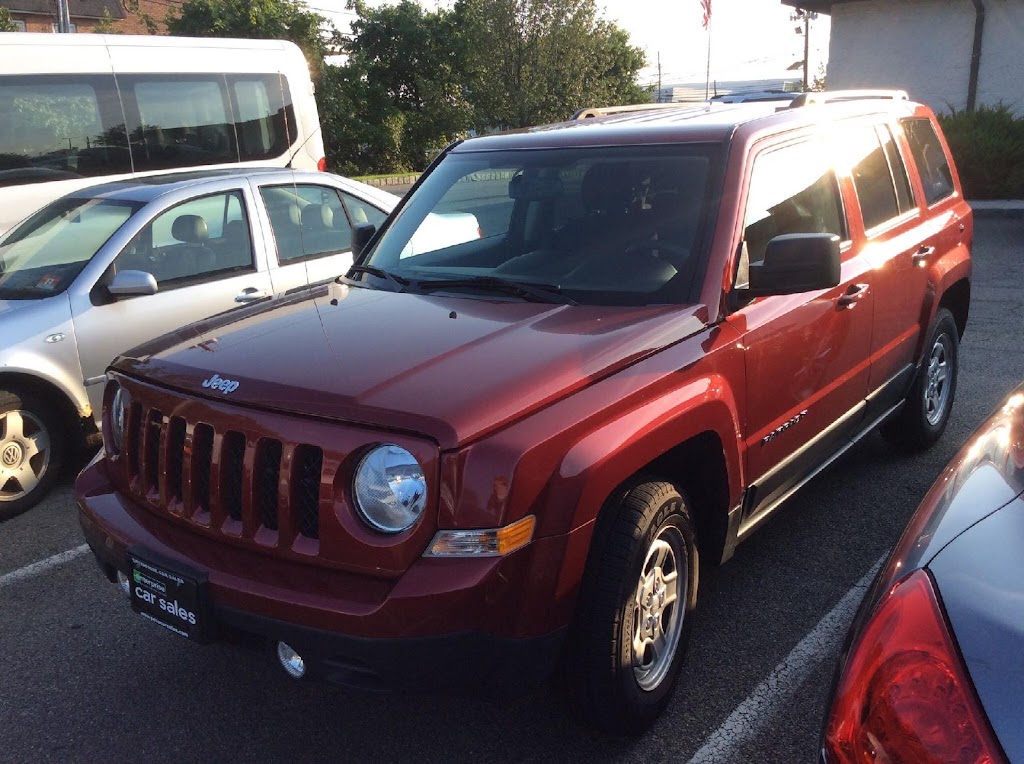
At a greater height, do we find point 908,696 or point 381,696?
point 908,696

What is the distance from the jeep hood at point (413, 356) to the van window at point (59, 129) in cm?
695

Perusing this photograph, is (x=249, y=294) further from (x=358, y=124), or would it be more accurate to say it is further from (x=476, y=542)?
(x=358, y=124)

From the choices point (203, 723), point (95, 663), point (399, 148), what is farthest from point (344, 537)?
point (399, 148)

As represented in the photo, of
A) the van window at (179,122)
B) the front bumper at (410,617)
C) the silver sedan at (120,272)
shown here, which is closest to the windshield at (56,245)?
the silver sedan at (120,272)

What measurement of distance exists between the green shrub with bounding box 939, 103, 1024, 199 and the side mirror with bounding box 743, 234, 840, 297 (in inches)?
601

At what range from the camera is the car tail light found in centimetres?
135

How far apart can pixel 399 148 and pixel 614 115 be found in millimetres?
25385

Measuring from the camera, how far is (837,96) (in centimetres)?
468

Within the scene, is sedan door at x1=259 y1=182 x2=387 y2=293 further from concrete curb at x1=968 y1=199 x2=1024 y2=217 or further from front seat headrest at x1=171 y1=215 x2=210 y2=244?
concrete curb at x1=968 y1=199 x2=1024 y2=217

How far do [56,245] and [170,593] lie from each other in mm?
3547

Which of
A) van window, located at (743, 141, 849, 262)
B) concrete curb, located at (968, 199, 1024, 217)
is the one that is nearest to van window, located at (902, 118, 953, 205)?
van window, located at (743, 141, 849, 262)

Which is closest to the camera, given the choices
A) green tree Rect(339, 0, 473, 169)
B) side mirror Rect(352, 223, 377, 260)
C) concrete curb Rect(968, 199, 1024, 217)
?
side mirror Rect(352, 223, 377, 260)

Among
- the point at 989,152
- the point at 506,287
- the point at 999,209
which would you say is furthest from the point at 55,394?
the point at 989,152

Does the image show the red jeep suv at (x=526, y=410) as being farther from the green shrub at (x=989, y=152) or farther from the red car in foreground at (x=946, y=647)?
the green shrub at (x=989, y=152)
